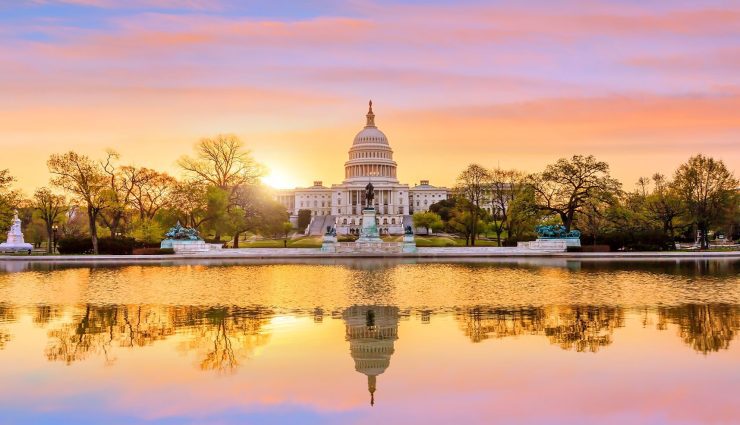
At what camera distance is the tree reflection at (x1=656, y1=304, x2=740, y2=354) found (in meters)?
16.2

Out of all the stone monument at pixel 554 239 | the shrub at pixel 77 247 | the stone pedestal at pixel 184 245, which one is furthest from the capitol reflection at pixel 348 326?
the shrub at pixel 77 247

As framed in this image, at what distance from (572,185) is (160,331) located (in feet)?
176

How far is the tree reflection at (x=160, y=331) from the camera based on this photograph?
15414 millimetres

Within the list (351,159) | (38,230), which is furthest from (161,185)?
(351,159)

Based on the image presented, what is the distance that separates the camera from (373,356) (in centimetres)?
1515

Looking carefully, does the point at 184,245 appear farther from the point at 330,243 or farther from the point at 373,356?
the point at 373,356

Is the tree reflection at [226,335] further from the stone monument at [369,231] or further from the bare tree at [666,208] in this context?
the bare tree at [666,208]

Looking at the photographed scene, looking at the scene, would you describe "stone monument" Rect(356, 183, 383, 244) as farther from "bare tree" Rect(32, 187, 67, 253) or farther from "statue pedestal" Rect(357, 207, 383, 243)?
"bare tree" Rect(32, 187, 67, 253)

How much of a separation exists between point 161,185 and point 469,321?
182ft

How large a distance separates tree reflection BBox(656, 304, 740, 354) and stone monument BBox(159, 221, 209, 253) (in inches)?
1779

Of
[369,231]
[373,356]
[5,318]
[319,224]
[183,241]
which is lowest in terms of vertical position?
[373,356]

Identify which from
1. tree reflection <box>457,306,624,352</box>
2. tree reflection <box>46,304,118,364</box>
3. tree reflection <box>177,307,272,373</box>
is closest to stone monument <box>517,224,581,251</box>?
tree reflection <box>457,306,624,352</box>

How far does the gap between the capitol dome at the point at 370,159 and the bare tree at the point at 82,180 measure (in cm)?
11116

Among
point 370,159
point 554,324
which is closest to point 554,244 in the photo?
point 554,324
